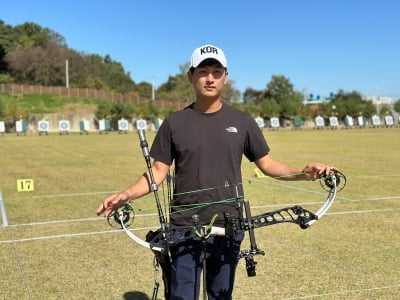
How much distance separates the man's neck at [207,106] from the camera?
3256mm

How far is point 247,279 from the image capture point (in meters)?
5.72

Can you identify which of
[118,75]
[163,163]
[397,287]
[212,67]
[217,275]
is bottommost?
[397,287]

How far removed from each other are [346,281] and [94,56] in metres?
116

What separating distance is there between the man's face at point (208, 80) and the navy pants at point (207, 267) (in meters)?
0.93

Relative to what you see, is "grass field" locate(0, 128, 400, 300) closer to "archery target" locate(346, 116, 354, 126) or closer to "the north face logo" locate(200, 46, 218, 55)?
"the north face logo" locate(200, 46, 218, 55)

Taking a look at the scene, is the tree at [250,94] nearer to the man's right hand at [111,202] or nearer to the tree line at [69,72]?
the tree line at [69,72]

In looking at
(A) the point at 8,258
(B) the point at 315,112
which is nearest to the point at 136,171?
(A) the point at 8,258

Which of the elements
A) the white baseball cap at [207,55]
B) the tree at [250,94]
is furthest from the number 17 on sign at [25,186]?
the tree at [250,94]

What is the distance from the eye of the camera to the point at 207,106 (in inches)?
129

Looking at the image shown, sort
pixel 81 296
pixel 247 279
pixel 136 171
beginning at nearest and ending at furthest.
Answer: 1. pixel 81 296
2. pixel 247 279
3. pixel 136 171

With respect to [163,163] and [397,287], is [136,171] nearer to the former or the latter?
[397,287]

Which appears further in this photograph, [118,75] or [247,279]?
[118,75]

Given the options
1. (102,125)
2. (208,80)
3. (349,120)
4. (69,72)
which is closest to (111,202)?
(208,80)

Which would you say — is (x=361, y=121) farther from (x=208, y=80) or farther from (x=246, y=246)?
(x=208, y=80)
